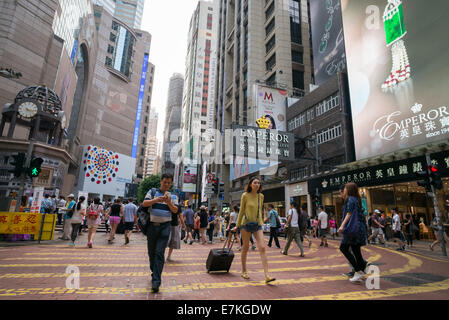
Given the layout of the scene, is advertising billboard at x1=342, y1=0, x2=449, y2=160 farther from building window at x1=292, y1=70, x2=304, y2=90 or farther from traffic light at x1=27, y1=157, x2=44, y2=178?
traffic light at x1=27, y1=157, x2=44, y2=178

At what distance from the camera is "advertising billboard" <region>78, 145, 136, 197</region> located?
132 ft

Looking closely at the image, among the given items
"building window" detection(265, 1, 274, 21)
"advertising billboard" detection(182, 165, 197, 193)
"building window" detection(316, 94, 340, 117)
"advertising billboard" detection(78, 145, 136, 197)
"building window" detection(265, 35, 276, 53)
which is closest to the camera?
"building window" detection(316, 94, 340, 117)

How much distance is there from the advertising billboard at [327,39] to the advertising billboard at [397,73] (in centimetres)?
225

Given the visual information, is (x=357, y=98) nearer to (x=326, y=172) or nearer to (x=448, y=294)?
(x=326, y=172)

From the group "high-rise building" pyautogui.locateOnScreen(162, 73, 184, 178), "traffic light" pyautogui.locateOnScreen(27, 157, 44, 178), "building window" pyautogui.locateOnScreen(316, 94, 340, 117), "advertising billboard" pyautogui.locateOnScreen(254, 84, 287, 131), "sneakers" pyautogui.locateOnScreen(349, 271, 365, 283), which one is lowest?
"sneakers" pyautogui.locateOnScreen(349, 271, 365, 283)

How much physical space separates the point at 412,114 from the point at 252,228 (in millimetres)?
15128

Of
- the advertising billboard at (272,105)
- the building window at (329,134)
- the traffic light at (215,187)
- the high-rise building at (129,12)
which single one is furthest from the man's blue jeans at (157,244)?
the high-rise building at (129,12)

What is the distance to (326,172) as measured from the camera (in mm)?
21469

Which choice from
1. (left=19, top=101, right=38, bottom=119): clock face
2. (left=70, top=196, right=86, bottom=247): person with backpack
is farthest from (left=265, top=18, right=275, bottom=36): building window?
(left=70, top=196, right=86, bottom=247): person with backpack

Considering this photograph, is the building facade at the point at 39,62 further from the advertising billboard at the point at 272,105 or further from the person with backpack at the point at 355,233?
the person with backpack at the point at 355,233

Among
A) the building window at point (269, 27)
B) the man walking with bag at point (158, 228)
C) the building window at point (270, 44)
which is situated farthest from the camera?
the building window at point (269, 27)

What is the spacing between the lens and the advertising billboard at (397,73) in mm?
13727

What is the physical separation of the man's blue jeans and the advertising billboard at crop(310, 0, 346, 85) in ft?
75.2
